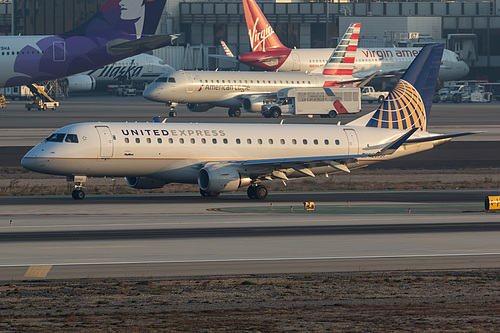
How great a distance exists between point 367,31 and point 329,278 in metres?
148

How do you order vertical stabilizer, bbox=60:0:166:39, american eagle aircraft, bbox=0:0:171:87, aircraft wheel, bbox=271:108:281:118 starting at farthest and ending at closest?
aircraft wheel, bbox=271:108:281:118 → vertical stabilizer, bbox=60:0:166:39 → american eagle aircraft, bbox=0:0:171:87

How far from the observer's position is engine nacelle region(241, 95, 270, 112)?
101562 mm

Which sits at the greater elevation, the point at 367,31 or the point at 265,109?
the point at 367,31

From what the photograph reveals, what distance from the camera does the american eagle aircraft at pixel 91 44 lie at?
84562 mm

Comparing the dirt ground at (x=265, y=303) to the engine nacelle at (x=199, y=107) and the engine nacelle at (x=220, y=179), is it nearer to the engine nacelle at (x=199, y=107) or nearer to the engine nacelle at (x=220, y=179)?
the engine nacelle at (x=220, y=179)

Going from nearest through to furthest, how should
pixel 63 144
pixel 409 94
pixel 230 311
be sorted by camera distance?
pixel 230 311
pixel 63 144
pixel 409 94

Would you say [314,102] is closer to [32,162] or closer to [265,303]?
[32,162]

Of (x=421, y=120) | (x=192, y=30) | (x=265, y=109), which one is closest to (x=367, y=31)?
(x=192, y=30)

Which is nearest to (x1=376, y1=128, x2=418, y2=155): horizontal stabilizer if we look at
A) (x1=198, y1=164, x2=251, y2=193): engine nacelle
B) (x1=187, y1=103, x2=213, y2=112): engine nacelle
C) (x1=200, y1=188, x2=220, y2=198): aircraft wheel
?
(x1=198, y1=164, x2=251, y2=193): engine nacelle

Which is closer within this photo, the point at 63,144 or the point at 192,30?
the point at 63,144

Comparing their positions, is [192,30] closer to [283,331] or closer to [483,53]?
[483,53]

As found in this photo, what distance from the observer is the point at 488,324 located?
19.0 m

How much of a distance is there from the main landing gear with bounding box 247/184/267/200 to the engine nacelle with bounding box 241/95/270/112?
57401 mm

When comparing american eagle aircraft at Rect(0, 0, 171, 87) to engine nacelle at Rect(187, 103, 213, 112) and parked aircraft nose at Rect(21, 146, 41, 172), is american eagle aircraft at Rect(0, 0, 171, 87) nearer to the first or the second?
engine nacelle at Rect(187, 103, 213, 112)
